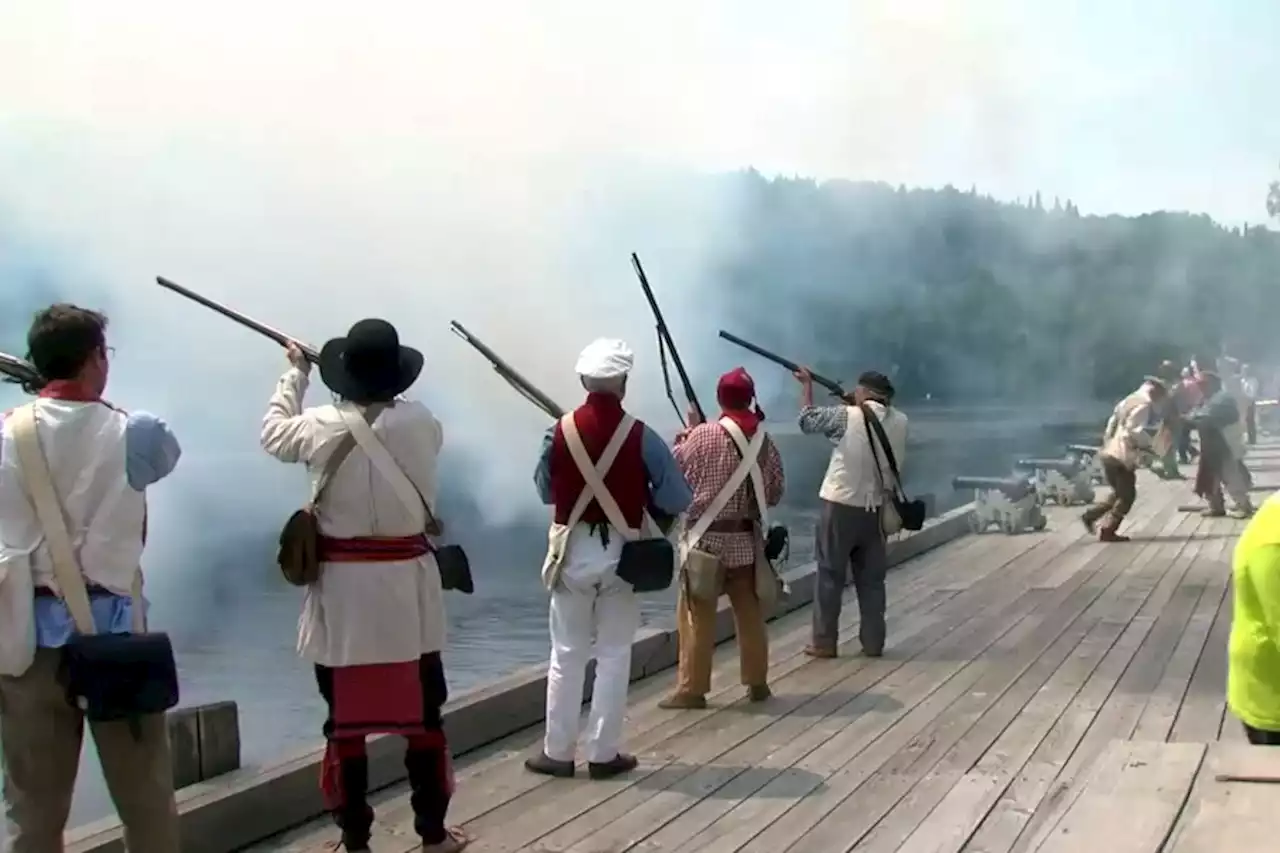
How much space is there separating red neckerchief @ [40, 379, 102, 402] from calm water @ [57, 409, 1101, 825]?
70.5 inches

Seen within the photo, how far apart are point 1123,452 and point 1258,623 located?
26.1ft

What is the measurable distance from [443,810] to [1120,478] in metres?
8.52

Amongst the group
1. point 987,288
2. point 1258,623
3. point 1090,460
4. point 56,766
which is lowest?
point 1090,460

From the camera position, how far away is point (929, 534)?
11.5m

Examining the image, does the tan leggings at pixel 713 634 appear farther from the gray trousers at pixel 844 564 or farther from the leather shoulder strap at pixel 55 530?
the leather shoulder strap at pixel 55 530

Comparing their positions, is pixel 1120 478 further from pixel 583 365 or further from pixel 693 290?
pixel 693 290

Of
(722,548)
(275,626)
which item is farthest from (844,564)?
(275,626)

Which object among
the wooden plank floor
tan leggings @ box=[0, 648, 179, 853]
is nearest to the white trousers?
the wooden plank floor

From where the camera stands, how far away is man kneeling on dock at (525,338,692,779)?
15.9 feet

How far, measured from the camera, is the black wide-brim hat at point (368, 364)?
12.8ft

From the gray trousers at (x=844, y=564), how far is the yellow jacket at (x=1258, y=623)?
3.30 m

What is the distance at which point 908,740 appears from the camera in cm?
544

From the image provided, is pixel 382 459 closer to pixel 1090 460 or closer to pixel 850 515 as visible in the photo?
pixel 850 515

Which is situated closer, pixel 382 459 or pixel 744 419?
pixel 382 459
